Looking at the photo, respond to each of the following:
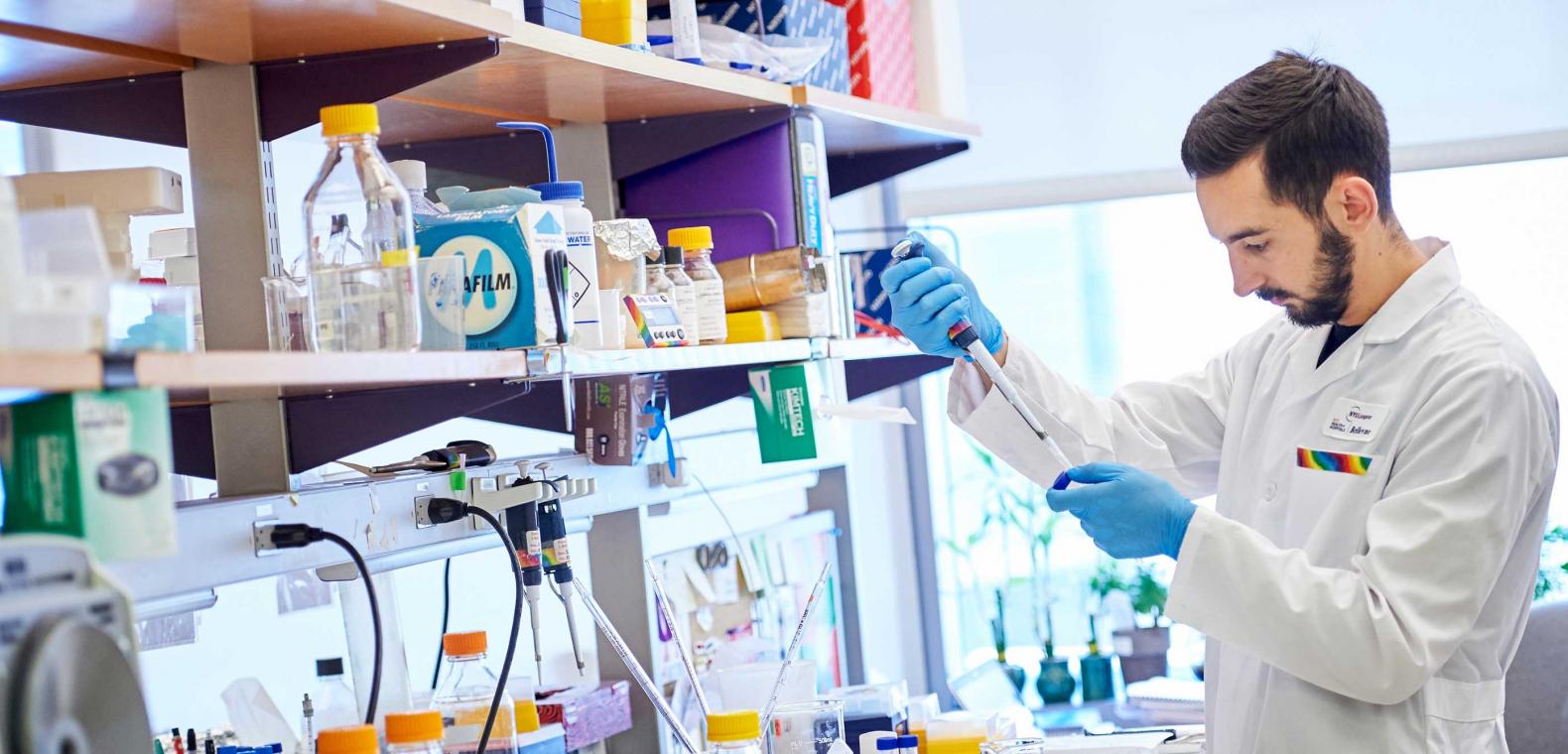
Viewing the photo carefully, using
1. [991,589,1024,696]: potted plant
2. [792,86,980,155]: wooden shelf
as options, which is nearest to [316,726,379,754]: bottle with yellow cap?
[792,86,980,155]: wooden shelf

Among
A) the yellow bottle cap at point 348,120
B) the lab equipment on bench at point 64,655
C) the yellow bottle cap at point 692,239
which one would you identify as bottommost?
the lab equipment on bench at point 64,655

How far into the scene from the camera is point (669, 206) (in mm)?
2096

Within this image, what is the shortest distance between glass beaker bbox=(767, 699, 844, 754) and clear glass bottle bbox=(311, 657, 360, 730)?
22.6 inches

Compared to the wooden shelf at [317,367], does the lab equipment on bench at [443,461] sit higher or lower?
lower

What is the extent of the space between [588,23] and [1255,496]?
1.12 metres

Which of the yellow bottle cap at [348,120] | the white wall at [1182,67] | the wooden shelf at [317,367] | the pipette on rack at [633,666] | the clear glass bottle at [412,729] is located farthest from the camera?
the white wall at [1182,67]

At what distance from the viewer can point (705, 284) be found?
175cm

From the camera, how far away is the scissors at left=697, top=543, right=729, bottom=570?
8.49ft

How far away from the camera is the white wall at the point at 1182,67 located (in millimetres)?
3812

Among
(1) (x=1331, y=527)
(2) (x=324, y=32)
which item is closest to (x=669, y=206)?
(2) (x=324, y=32)

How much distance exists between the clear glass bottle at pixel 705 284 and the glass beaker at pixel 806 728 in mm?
569

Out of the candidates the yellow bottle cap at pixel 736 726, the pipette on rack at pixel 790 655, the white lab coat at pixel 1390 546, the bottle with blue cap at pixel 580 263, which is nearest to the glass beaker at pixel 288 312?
the bottle with blue cap at pixel 580 263

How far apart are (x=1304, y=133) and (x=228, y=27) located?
1.27 m

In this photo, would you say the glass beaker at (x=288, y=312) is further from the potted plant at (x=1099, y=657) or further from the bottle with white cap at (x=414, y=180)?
the potted plant at (x=1099, y=657)
